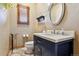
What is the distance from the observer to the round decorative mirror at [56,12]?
1.50 m

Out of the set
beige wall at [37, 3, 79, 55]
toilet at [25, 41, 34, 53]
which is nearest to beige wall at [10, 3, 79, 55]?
beige wall at [37, 3, 79, 55]

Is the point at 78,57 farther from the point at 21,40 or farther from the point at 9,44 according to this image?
the point at 9,44

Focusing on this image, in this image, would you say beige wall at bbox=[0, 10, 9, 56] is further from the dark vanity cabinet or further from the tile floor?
the dark vanity cabinet

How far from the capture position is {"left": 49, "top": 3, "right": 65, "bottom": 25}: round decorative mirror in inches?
59.2

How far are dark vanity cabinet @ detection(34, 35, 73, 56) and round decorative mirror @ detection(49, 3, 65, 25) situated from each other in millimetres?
255

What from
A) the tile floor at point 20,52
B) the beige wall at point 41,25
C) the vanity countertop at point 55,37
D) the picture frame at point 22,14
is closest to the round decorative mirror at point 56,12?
the beige wall at point 41,25

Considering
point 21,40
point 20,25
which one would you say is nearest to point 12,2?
point 20,25

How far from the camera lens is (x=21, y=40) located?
148cm

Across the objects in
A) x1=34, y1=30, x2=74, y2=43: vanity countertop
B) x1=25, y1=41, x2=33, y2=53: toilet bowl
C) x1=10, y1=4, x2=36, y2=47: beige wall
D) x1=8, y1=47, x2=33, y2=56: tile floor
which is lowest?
x1=8, y1=47, x2=33, y2=56: tile floor

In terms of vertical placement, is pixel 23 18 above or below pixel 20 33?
above

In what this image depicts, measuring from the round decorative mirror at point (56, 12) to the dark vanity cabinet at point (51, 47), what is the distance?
255mm

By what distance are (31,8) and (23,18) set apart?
0.49 feet

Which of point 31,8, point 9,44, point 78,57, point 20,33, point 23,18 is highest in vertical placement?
point 31,8

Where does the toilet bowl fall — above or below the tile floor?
above
